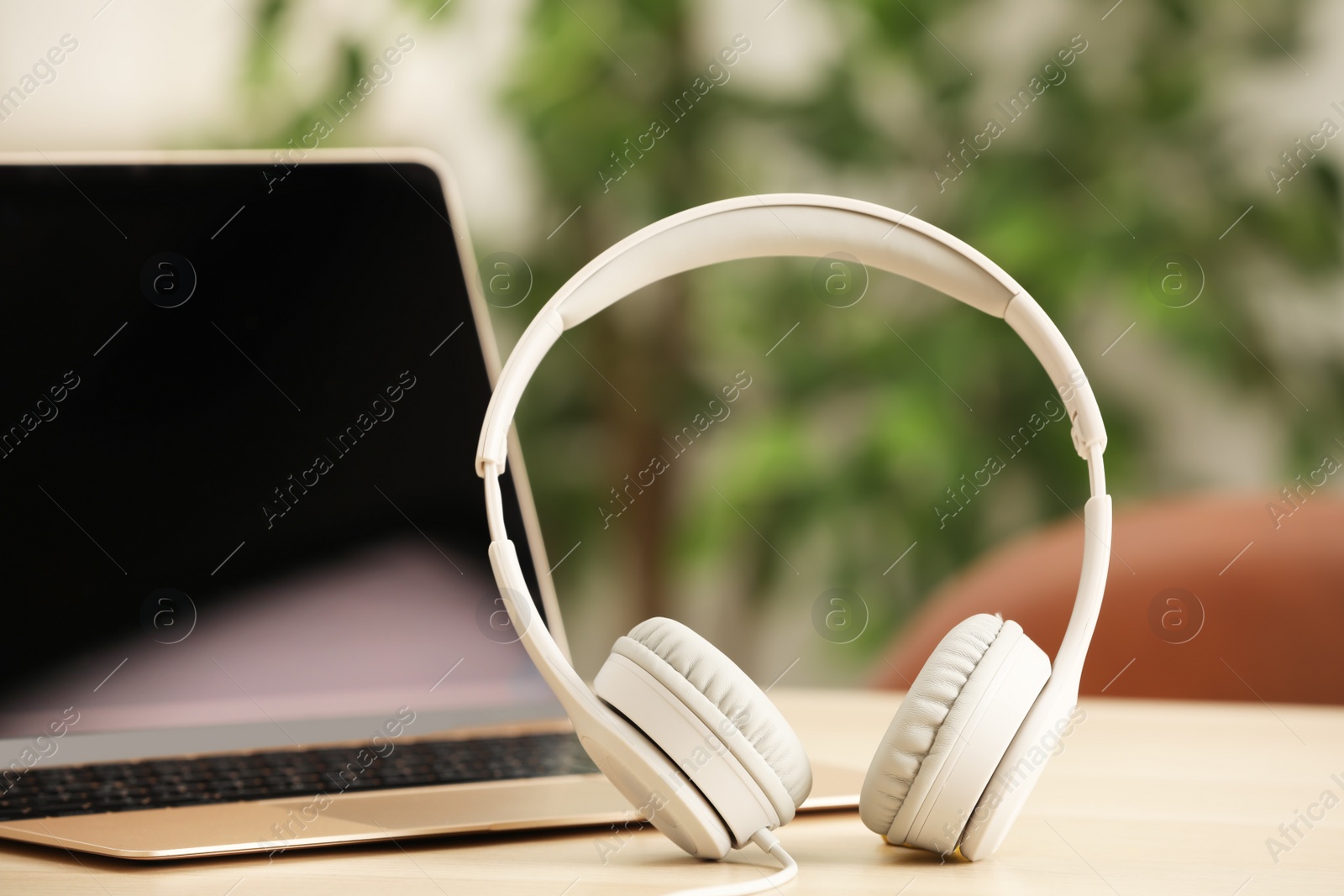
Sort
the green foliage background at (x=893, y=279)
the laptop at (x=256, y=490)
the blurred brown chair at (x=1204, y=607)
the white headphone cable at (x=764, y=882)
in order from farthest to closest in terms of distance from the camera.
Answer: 1. the green foliage background at (x=893, y=279)
2. the blurred brown chair at (x=1204, y=607)
3. the laptop at (x=256, y=490)
4. the white headphone cable at (x=764, y=882)

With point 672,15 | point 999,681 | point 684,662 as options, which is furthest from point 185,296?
point 672,15

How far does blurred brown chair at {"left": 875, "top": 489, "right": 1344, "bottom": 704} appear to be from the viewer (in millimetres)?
1193

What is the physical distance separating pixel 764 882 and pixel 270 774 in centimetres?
28

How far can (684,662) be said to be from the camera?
469 mm

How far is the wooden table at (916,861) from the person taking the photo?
0.42 metres

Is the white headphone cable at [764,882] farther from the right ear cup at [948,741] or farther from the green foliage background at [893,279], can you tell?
the green foliage background at [893,279]

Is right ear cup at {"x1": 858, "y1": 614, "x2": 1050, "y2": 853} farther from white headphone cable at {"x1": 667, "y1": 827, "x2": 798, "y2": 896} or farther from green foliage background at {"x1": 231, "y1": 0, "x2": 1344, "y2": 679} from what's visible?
green foliage background at {"x1": 231, "y1": 0, "x2": 1344, "y2": 679}

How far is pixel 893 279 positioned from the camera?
6.16 feet

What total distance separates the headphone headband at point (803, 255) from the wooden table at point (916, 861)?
148 millimetres

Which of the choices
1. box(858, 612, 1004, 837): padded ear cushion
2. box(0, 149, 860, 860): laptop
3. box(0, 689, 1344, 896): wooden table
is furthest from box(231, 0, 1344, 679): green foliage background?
box(858, 612, 1004, 837): padded ear cushion

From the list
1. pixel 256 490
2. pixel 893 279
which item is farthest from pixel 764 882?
pixel 893 279

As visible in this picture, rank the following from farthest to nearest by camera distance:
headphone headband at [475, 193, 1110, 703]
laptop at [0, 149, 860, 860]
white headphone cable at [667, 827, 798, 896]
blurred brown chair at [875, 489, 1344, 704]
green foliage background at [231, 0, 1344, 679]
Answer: green foliage background at [231, 0, 1344, 679], blurred brown chair at [875, 489, 1344, 704], laptop at [0, 149, 860, 860], headphone headband at [475, 193, 1110, 703], white headphone cable at [667, 827, 798, 896]

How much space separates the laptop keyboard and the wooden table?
0.16 feet

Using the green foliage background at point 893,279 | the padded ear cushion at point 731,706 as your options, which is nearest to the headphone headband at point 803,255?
the padded ear cushion at point 731,706
